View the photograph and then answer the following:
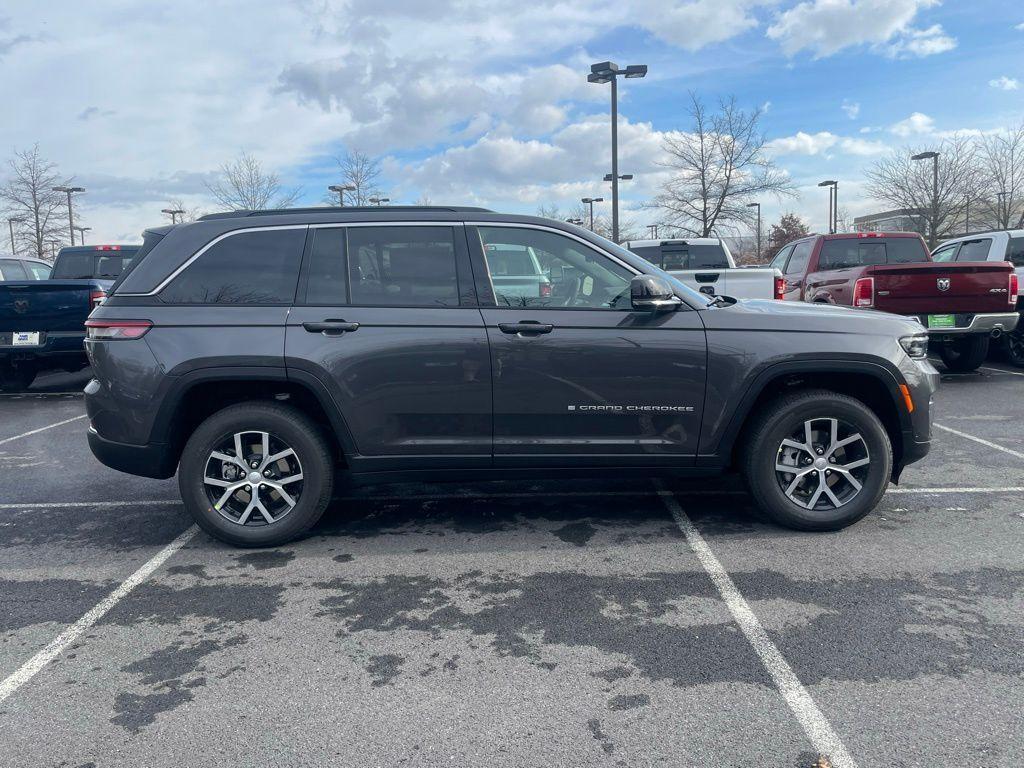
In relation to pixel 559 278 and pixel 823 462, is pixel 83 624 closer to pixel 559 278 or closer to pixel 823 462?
pixel 559 278

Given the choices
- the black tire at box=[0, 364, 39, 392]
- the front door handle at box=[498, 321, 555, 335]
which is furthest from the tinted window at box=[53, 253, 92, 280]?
the front door handle at box=[498, 321, 555, 335]

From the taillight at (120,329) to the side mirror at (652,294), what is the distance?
2.69 meters

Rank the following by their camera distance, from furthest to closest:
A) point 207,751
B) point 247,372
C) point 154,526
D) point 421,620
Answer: point 154,526 → point 247,372 → point 421,620 → point 207,751

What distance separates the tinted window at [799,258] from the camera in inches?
462

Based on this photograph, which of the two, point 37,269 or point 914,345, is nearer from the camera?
point 914,345

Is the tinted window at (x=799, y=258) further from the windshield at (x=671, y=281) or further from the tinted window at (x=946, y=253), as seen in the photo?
the windshield at (x=671, y=281)

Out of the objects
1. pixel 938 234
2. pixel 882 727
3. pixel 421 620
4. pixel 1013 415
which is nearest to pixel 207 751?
pixel 421 620

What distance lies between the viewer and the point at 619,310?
4215 millimetres

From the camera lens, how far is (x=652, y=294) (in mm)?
4055

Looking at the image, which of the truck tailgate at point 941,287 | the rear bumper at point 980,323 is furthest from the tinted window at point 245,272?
the rear bumper at point 980,323

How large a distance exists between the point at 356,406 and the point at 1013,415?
6876 mm

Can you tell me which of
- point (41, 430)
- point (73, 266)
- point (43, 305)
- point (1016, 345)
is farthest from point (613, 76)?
point (41, 430)

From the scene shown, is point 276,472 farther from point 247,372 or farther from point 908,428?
point 908,428

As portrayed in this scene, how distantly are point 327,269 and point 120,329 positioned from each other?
1.19 meters
